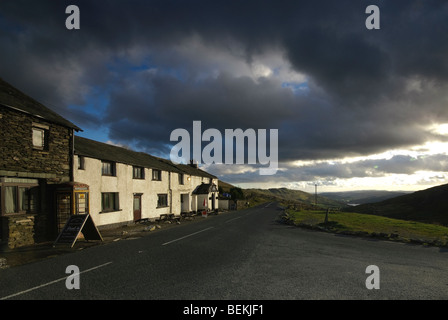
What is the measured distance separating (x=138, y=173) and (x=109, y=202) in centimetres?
524

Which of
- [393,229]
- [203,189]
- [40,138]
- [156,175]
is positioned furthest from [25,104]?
[393,229]

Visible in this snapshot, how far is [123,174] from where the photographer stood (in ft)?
78.3

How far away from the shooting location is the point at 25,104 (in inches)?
605

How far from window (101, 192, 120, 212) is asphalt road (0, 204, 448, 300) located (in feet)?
29.2

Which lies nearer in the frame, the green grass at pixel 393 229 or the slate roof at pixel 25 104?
the slate roof at pixel 25 104

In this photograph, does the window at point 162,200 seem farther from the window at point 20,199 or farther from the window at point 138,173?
the window at point 20,199

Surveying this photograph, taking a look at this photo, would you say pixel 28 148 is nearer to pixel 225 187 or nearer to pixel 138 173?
pixel 138 173

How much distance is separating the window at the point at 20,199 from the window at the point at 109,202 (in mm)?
6477

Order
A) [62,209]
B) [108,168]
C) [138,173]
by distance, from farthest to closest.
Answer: [138,173]
[108,168]
[62,209]

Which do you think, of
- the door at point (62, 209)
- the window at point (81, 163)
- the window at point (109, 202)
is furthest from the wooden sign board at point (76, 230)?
the window at point (109, 202)

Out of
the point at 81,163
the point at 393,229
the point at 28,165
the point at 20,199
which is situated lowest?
the point at 393,229

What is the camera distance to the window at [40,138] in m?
15.2

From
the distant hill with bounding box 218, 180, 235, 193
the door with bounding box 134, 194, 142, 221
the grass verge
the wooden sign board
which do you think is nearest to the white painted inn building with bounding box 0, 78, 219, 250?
the wooden sign board
